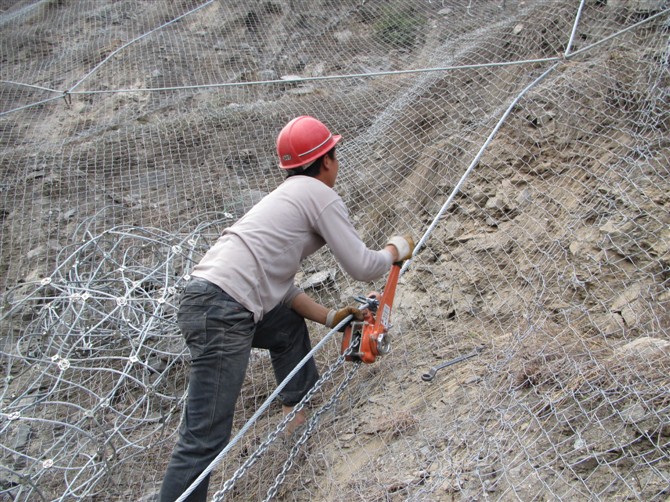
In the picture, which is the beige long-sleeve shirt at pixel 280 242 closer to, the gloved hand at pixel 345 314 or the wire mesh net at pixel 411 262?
the gloved hand at pixel 345 314

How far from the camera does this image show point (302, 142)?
219cm

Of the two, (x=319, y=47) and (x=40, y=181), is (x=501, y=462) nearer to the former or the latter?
(x=40, y=181)

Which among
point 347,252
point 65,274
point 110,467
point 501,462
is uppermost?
point 347,252

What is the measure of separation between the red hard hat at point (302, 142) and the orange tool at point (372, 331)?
558mm

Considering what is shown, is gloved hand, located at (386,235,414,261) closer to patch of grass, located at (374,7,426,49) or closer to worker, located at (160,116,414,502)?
worker, located at (160,116,414,502)

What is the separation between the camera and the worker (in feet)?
6.75

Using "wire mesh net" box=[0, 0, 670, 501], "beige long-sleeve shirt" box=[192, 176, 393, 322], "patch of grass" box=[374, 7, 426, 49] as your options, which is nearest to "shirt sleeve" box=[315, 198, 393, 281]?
"beige long-sleeve shirt" box=[192, 176, 393, 322]

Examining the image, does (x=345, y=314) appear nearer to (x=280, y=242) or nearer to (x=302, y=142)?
(x=280, y=242)

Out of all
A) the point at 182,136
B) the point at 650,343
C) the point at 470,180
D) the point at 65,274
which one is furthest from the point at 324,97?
the point at 650,343

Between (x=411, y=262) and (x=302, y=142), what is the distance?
3.94 feet

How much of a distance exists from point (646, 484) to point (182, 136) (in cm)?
404

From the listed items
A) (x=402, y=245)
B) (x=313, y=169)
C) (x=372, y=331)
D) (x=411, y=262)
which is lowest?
(x=411, y=262)

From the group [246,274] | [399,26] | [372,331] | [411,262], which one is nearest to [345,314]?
[372,331]

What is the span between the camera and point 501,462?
1891 millimetres
